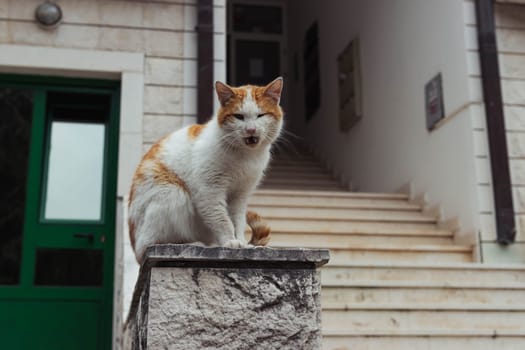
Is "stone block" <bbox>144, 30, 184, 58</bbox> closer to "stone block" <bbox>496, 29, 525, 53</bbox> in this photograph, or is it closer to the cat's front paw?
"stone block" <bbox>496, 29, 525, 53</bbox>

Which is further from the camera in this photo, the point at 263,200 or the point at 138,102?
the point at 263,200

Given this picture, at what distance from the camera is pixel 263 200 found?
542 cm

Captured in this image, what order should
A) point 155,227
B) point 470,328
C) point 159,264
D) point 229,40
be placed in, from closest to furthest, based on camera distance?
point 159,264 → point 155,227 → point 470,328 → point 229,40

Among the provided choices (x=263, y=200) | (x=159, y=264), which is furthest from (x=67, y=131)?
(x=159, y=264)

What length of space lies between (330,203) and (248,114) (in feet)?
11.9

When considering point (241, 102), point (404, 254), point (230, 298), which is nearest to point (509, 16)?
point (404, 254)

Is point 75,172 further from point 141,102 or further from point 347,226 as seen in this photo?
point 347,226

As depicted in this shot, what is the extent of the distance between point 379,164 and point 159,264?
5290mm

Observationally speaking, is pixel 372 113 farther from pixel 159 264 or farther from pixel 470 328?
pixel 159 264

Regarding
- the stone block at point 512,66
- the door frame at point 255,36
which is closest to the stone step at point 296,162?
the door frame at point 255,36

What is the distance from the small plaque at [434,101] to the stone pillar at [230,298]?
398 cm

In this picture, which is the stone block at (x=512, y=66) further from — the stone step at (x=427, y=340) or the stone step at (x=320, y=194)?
the stone step at (x=427, y=340)

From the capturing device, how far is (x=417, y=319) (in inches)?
141

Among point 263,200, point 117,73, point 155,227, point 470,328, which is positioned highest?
point 117,73
